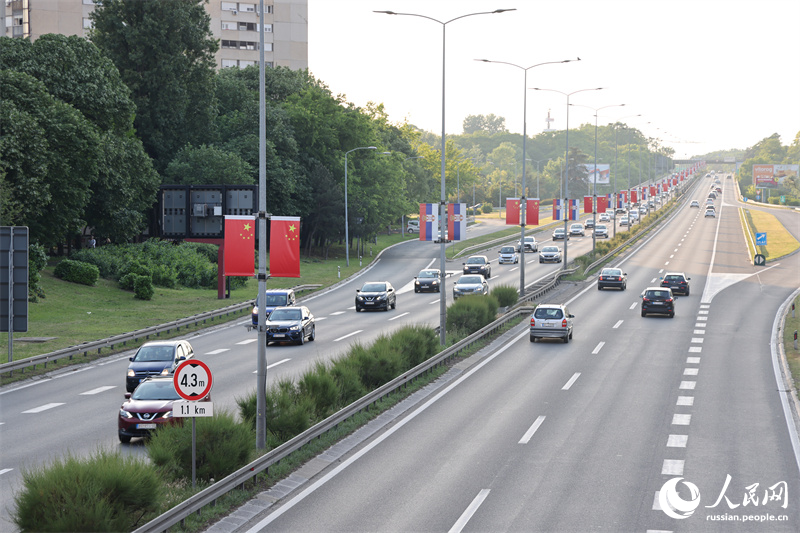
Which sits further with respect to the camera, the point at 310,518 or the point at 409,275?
the point at 409,275

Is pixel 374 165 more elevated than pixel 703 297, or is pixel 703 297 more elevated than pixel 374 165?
pixel 374 165

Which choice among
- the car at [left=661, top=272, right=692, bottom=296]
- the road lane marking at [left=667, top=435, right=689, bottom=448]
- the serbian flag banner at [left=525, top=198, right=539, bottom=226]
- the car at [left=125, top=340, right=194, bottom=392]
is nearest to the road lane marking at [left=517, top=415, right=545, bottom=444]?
the road lane marking at [left=667, top=435, right=689, bottom=448]

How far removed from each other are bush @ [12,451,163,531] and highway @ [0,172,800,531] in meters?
1.75

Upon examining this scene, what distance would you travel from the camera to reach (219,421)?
53.7 feet

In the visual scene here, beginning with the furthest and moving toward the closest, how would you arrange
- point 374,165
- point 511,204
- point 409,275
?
1. point 374,165
2. point 409,275
3. point 511,204

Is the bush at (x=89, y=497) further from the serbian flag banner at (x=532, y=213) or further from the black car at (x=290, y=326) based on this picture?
the serbian flag banner at (x=532, y=213)

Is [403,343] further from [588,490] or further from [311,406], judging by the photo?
[588,490]

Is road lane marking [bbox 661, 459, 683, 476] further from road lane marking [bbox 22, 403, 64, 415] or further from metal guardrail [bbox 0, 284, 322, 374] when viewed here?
metal guardrail [bbox 0, 284, 322, 374]

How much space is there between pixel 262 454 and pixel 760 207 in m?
156

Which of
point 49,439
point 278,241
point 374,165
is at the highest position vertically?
point 374,165

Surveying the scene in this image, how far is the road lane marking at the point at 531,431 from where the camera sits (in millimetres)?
19562

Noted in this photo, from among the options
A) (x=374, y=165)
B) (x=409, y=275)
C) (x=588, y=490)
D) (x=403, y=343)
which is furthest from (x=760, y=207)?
(x=588, y=490)

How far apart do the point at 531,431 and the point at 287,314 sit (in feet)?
58.0
